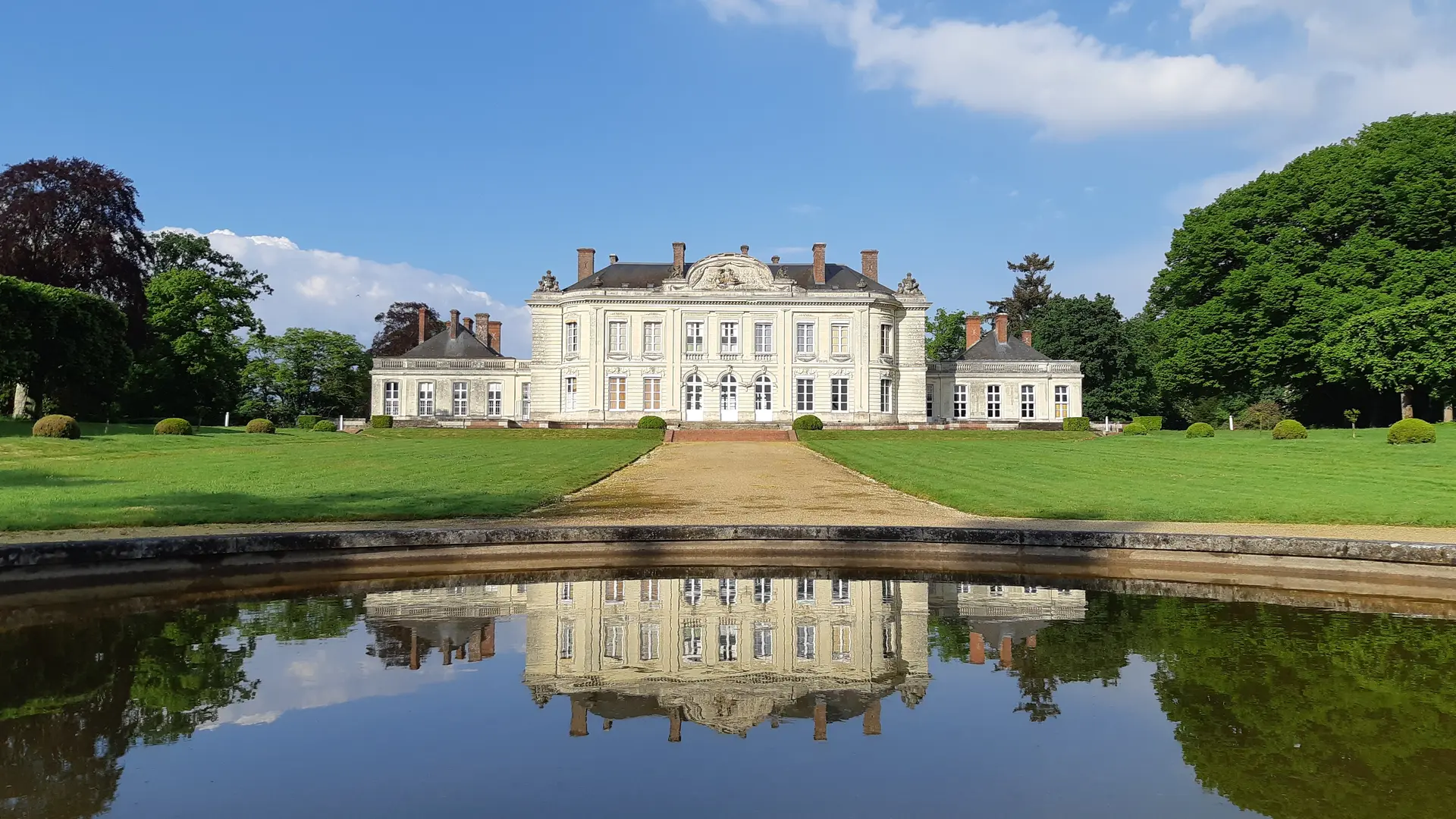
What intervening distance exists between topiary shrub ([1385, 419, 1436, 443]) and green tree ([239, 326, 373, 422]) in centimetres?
5628

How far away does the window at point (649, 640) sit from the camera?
5977 mm

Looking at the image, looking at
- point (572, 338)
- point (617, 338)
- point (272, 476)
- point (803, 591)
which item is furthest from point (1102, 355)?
point (803, 591)

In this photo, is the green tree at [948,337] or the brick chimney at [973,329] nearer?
the brick chimney at [973,329]

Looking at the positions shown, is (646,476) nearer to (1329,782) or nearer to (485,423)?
(1329,782)

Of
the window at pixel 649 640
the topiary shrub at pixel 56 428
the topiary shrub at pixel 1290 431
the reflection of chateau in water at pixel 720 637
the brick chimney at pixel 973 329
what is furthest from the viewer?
the brick chimney at pixel 973 329

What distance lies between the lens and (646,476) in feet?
63.0

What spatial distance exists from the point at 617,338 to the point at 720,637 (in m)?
42.1

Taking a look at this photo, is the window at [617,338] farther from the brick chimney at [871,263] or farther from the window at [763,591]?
the window at [763,591]

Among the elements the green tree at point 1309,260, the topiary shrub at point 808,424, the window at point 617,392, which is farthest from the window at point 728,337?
the green tree at point 1309,260

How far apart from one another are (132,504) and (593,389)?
3546cm

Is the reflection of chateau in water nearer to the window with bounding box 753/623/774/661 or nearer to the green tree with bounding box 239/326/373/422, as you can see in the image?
the window with bounding box 753/623/774/661

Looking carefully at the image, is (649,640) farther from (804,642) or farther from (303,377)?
(303,377)

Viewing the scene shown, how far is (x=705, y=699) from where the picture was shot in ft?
16.5

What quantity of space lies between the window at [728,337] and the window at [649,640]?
41.2 m
